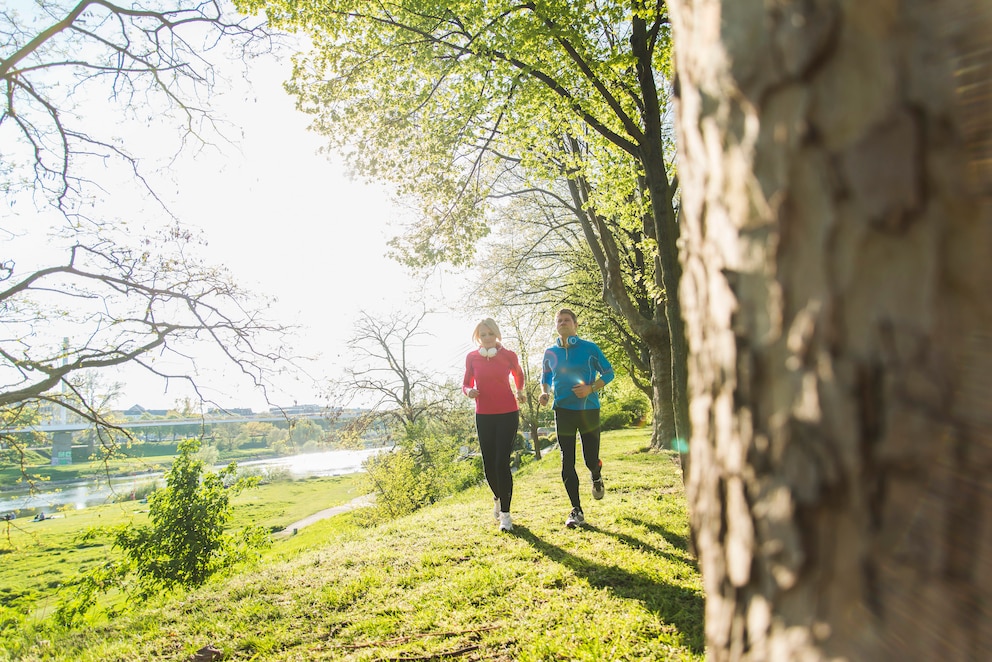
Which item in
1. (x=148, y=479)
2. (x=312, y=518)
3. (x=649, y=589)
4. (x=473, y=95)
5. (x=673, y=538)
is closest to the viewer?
(x=649, y=589)

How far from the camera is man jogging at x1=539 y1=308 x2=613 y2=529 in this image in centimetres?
528

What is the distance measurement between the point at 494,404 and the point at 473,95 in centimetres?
507

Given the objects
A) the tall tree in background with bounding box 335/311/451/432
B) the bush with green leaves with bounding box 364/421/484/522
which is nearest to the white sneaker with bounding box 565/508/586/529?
the bush with green leaves with bounding box 364/421/484/522

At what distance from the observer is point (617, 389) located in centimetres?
2930

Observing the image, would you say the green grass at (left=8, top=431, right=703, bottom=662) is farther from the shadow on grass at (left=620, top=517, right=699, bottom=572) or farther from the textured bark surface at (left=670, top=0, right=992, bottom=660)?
the textured bark surface at (left=670, top=0, right=992, bottom=660)

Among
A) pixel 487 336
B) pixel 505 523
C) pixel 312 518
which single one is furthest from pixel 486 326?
pixel 312 518

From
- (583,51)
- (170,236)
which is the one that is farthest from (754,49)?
(170,236)

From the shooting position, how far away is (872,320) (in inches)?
26.6

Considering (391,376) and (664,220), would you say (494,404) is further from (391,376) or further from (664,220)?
(391,376)

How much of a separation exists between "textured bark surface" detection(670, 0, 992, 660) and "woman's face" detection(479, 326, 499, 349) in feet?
15.8

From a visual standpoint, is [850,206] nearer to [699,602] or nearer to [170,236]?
[699,602]

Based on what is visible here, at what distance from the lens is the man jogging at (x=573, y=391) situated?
528 cm

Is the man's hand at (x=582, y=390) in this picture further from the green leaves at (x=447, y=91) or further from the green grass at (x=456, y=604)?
the green leaves at (x=447, y=91)

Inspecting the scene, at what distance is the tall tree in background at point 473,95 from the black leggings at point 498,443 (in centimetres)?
207
